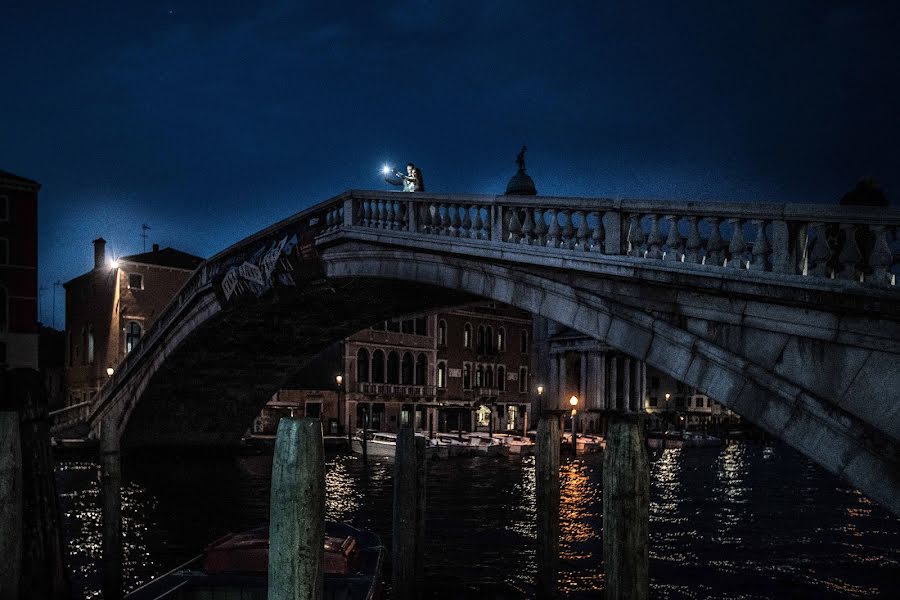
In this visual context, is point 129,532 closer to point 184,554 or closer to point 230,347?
point 184,554

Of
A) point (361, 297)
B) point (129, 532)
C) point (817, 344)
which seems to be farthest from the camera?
point (361, 297)

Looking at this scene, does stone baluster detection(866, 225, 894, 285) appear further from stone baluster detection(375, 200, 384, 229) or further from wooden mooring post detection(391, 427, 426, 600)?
stone baluster detection(375, 200, 384, 229)

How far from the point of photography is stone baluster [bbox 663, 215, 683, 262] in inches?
291

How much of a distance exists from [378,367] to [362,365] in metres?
0.95

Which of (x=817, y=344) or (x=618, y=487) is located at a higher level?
(x=817, y=344)

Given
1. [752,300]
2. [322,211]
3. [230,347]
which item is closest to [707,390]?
[752,300]

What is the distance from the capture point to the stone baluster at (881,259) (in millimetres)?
5508

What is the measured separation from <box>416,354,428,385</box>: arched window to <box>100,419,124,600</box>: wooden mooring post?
2839cm

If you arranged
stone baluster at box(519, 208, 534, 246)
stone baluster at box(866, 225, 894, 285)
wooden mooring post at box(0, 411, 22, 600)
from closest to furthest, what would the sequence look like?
wooden mooring post at box(0, 411, 22, 600) < stone baluster at box(866, 225, 894, 285) < stone baluster at box(519, 208, 534, 246)

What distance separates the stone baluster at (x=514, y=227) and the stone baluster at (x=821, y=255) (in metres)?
4.10

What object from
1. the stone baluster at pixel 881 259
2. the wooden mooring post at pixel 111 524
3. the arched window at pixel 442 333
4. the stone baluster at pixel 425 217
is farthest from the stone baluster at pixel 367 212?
the arched window at pixel 442 333

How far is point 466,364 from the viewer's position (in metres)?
37.9

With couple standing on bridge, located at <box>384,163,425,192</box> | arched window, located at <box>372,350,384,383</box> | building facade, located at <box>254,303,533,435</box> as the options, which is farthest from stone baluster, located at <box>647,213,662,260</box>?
arched window, located at <box>372,350,384,383</box>

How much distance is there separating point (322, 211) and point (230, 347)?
289 inches
